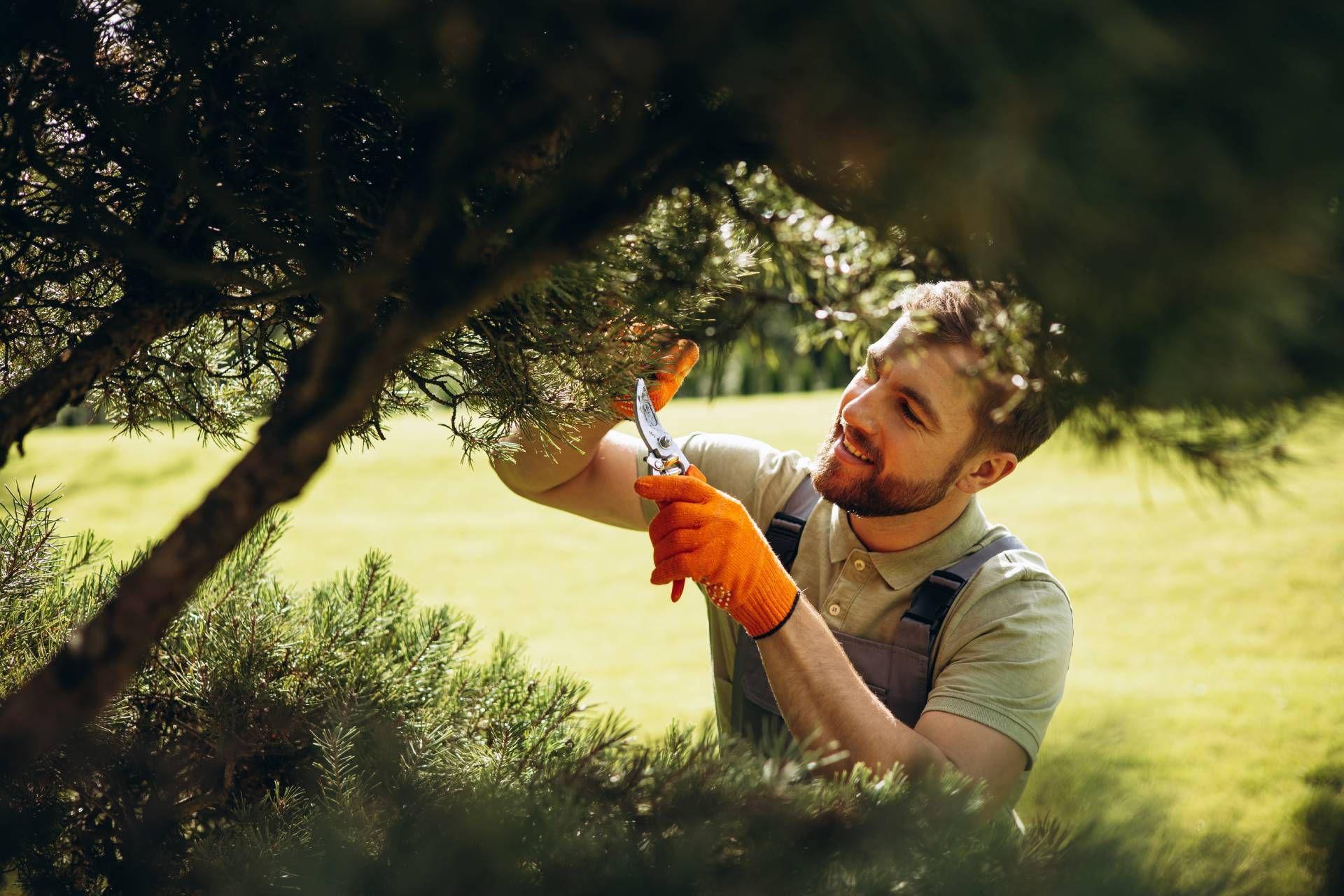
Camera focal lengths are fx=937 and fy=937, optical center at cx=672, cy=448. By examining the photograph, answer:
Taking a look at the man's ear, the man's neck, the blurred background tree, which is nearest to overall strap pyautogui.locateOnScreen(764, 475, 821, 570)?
the man's neck

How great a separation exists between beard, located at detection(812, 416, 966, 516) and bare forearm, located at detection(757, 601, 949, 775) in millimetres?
242

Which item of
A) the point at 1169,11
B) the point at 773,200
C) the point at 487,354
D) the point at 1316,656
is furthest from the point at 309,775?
the point at 1316,656

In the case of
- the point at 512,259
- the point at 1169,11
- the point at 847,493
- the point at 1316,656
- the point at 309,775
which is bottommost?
the point at 309,775

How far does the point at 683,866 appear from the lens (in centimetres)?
47

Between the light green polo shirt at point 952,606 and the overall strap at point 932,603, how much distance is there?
0.04 feet

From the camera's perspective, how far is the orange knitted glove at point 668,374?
868 mm

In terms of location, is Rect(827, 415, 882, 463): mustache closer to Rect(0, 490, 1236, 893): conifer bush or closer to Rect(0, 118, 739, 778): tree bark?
Rect(0, 490, 1236, 893): conifer bush

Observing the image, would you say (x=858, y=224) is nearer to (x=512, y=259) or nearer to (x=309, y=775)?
(x=512, y=259)

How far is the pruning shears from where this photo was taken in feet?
3.26

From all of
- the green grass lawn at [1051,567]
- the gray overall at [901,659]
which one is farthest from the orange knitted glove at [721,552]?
the green grass lawn at [1051,567]

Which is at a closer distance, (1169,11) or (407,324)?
(1169,11)

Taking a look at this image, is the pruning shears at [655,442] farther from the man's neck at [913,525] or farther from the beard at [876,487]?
the man's neck at [913,525]

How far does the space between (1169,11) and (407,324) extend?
378mm

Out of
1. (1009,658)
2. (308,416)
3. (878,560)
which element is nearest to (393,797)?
(308,416)
